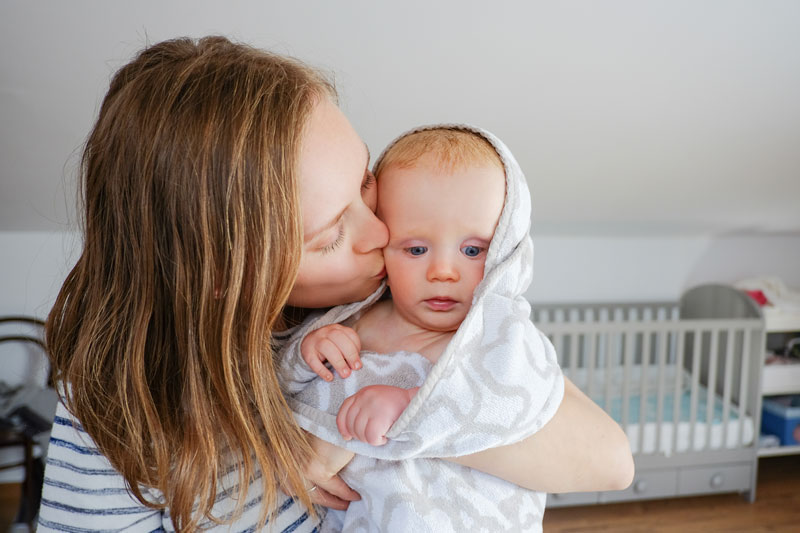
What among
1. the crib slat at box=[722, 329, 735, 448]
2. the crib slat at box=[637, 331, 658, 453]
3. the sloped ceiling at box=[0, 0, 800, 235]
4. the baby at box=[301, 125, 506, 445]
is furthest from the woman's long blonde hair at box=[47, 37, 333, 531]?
the crib slat at box=[722, 329, 735, 448]

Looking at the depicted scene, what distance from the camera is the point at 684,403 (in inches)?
123

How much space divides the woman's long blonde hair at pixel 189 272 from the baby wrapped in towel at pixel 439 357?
0.09 m

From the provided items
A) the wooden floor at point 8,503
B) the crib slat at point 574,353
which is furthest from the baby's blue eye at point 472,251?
the wooden floor at point 8,503

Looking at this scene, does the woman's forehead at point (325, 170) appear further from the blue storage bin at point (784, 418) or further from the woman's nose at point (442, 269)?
the blue storage bin at point (784, 418)

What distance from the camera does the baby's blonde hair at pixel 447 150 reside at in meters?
0.82

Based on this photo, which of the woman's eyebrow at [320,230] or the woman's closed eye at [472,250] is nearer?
the woman's eyebrow at [320,230]

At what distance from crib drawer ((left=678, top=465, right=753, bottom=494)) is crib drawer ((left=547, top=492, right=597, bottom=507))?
46 centimetres

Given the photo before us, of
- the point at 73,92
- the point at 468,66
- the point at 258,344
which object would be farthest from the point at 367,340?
the point at 73,92

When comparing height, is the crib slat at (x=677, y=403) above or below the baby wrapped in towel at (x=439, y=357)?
below

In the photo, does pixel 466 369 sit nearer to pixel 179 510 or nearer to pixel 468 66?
pixel 179 510

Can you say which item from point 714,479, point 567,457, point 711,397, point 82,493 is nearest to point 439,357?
point 567,457

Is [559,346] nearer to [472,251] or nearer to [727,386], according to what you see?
[727,386]

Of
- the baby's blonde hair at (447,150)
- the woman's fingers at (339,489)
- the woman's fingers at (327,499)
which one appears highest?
the baby's blonde hair at (447,150)

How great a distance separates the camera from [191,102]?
2.20 ft
